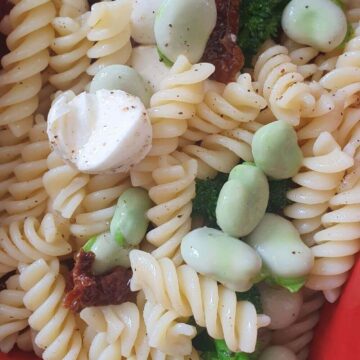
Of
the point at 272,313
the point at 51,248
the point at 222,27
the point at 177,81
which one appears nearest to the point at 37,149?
the point at 51,248

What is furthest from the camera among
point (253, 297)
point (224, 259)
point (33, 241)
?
point (33, 241)

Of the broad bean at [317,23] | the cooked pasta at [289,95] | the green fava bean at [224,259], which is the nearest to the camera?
the green fava bean at [224,259]

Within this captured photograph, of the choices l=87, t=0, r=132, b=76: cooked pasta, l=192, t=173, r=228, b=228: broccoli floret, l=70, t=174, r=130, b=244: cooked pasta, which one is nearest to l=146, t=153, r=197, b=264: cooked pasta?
l=192, t=173, r=228, b=228: broccoli floret

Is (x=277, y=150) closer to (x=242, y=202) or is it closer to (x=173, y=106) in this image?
(x=242, y=202)

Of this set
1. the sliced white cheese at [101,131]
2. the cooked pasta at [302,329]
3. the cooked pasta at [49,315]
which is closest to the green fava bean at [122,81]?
the sliced white cheese at [101,131]

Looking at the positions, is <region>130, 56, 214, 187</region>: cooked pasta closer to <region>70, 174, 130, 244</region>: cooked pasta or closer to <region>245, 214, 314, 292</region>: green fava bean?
<region>70, 174, 130, 244</region>: cooked pasta

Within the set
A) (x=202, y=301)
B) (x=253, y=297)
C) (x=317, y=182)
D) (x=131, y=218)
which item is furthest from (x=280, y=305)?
(x=131, y=218)

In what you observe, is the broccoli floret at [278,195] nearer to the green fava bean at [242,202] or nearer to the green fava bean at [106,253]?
the green fava bean at [242,202]

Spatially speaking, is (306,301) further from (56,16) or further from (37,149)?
(56,16)
